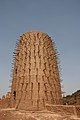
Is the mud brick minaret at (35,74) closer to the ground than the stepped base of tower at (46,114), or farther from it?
farther from it

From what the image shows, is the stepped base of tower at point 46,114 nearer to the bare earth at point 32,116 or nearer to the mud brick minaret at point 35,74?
the bare earth at point 32,116

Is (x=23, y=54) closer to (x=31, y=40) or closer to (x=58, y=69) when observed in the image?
(x=31, y=40)

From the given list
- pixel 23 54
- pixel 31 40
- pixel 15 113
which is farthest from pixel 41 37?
pixel 15 113

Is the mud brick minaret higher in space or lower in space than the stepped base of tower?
higher

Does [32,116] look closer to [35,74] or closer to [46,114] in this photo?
[46,114]

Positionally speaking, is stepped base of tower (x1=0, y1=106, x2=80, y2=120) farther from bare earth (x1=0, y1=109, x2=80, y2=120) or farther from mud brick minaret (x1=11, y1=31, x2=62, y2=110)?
mud brick minaret (x1=11, y1=31, x2=62, y2=110)

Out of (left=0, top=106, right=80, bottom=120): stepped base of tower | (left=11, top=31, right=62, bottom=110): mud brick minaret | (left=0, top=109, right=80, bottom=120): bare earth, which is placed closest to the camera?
(left=0, top=109, right=80, bottom=120): bare earth

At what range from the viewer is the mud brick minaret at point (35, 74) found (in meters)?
24.7

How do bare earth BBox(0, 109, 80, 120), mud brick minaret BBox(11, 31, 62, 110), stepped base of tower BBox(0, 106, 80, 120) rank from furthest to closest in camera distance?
mud brick minaret BBox(11, 31, 62, 110) → stepped base of tower BBox(0, 106, 80, 120) → bare earth BBox(0, 109, 80, 120)

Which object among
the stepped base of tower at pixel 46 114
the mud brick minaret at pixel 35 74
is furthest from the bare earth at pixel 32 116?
the mud brick minaret at pixel 35 74

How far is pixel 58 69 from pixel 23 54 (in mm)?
5456

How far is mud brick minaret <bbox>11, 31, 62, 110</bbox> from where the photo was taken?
2466cm

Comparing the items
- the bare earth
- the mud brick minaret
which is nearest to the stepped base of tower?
the bare earth

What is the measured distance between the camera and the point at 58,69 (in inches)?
1130
